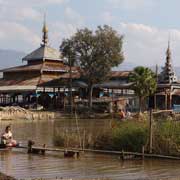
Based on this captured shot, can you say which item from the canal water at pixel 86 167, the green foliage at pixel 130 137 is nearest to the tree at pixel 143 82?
the green foliage at pixel 130 137

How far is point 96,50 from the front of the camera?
197 feet

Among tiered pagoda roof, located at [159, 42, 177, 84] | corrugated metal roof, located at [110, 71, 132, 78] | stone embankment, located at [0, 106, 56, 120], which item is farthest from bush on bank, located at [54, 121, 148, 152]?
corrugated metal roof, located at [110, 71, 132, 78]

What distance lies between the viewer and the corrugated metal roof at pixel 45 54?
226ft

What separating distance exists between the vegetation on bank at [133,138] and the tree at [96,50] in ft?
124

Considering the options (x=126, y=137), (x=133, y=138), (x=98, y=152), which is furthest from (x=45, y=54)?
(x=133, y=138)

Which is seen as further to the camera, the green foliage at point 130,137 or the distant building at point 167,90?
the distant building at point 167,90

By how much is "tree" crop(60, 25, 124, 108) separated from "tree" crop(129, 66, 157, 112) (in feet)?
20.0

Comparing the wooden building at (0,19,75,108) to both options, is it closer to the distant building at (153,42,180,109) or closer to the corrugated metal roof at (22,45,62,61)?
the corrugated metal roof at (22,45,62,61)

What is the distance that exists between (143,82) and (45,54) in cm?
1982

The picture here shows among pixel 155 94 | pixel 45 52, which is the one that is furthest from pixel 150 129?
pixel 45 52

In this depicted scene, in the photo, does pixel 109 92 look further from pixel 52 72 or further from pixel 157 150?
pixel 157 150

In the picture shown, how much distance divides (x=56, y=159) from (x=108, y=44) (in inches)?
1630

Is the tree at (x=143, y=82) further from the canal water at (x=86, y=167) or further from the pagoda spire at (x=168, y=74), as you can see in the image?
the canal water at (x=86, y=167)

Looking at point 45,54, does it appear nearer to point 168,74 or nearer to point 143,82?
point 168,74
